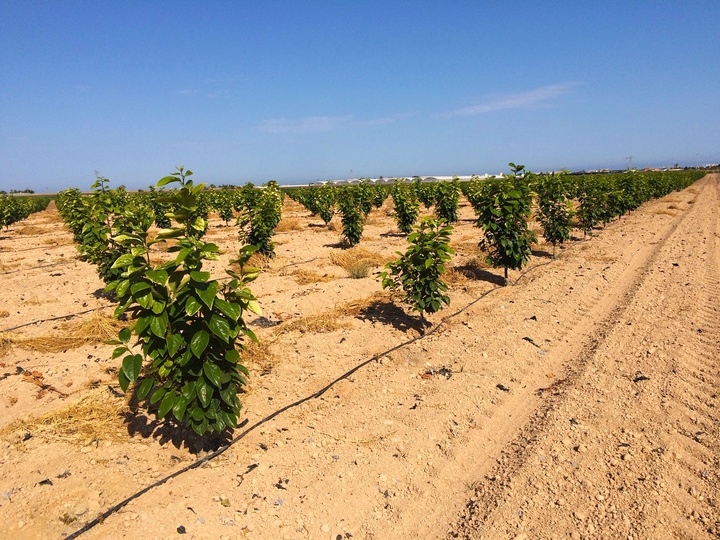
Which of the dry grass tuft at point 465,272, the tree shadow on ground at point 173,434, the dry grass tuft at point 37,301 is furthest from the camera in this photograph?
the dry grass tuft at point 465,272

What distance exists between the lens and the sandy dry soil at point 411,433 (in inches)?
128

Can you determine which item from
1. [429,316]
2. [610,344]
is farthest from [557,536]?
[429,316]

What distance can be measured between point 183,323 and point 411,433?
2.56 m

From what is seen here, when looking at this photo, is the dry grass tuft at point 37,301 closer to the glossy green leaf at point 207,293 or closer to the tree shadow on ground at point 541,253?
the glossy green leaf at point 207,293

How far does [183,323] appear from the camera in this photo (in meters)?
3.80

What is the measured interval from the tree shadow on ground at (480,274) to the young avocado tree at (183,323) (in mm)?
7633

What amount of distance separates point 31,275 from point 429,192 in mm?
21275

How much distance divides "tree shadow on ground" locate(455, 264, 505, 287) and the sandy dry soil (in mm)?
1840

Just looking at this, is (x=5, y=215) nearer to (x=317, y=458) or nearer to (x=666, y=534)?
(x=317, y=458)

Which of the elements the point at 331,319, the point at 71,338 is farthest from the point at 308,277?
the point at 71,338

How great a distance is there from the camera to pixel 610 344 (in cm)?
622

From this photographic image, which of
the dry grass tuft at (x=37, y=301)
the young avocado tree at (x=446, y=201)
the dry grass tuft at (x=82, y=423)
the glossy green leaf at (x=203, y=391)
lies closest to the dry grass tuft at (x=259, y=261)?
the dry grass tuft at (x=37, y=301)

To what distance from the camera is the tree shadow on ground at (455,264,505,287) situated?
404 inches

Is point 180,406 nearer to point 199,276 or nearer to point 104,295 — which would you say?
point 199,276
